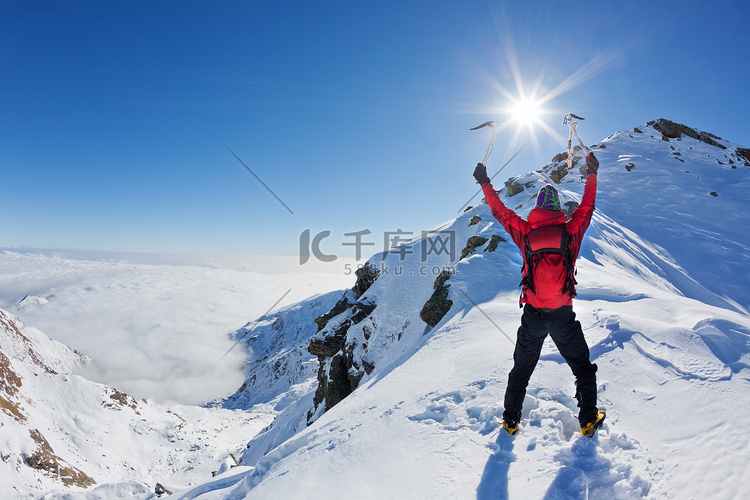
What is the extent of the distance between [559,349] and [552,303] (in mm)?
621

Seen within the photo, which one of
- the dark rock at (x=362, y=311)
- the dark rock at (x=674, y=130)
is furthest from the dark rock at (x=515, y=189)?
the dark rock at (x=674, y=130)

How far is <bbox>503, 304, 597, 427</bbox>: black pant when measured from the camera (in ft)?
12.4

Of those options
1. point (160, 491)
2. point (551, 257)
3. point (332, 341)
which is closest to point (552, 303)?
point (551, 257)

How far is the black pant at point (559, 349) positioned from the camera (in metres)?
3.79

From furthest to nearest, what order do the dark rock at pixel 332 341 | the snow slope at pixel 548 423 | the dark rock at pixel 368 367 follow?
the dark rock at pixel 332 341
the dark rock at pixel 368 367
the snow slope at pixel 548 423

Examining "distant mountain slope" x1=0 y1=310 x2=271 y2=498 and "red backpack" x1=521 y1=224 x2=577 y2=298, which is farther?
"distant mountain slope" x1=0 y1=310 x2=271 y2=498

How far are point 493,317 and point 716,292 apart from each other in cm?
2149

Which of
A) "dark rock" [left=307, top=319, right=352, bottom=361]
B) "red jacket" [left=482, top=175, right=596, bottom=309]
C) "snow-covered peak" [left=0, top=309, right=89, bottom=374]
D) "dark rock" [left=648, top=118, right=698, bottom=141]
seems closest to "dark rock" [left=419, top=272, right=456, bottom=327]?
"red jacket" [left=482, top=175, right=596, bottom=309]

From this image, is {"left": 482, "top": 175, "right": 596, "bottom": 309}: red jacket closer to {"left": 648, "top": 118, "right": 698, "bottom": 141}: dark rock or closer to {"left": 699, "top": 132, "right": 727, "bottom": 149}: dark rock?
{"left": 648, "top": 118, "right": 698, "bottom": 141}: dark rock

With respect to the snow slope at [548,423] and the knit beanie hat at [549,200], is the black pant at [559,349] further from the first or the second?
the knit beanie hat at [549,200]

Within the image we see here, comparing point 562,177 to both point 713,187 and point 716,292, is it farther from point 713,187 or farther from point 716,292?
point 716,292

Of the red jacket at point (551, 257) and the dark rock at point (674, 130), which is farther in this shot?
the dark rock at point (674, 130)

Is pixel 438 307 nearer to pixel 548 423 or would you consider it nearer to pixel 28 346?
pixel 548 423

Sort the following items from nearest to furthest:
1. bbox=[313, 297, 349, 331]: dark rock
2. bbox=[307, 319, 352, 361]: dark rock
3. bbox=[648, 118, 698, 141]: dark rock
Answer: bbox=[307, 319, 352, 361]: dark rock
bbox=[313, 297, 349, 331]: dark rock
bbox=[648, 118, 698, 141]: dark rock
